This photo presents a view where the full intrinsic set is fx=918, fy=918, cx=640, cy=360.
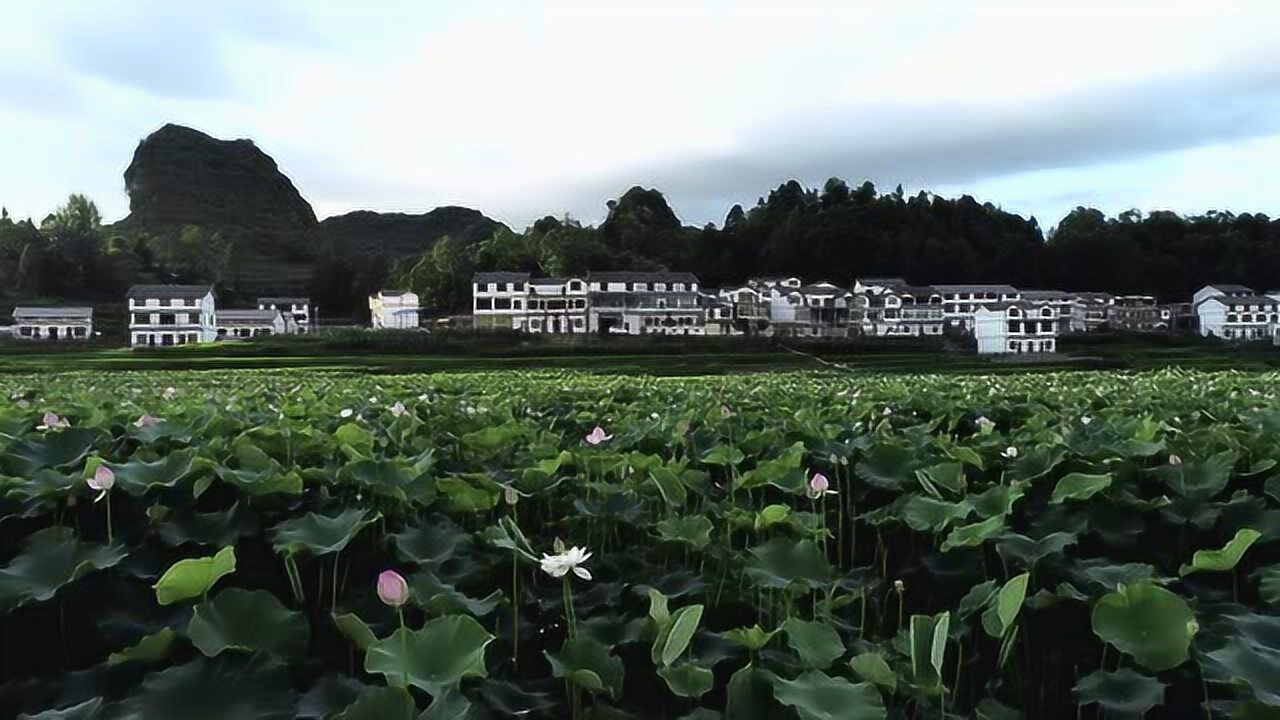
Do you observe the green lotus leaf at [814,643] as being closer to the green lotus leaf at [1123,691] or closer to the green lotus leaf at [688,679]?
the green lotus leaf at [688,679]

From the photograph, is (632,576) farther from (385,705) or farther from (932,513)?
(385,705)

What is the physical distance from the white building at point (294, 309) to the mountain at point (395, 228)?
163 feet

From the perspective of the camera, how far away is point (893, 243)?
8356cm

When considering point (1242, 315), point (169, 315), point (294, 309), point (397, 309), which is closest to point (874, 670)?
point (169, 315)

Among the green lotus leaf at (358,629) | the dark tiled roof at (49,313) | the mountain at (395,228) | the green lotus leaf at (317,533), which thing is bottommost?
the green lotus leaf at (358,629)

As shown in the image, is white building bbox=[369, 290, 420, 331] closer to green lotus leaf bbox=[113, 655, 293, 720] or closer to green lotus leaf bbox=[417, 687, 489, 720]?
green lotus leaf bbox=[113, 655, 293, 720]

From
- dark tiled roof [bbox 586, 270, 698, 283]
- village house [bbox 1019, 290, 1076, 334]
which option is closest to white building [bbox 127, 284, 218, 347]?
dark tiled roof [bbox 586, 270, 698, 283]

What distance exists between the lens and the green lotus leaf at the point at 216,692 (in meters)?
1.28

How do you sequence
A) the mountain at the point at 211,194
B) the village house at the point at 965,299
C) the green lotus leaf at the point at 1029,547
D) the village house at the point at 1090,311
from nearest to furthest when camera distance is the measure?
the green lotus leaf at the point at 1029,547
the village house at the point at 965,299
the village house at the point at 1090,311
the mountain at the point at 211,194

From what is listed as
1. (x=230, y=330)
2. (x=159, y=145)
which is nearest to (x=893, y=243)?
(x=230, y=330)

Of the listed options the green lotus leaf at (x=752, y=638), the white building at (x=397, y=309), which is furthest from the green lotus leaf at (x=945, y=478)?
the white building at (x=397, y=309)

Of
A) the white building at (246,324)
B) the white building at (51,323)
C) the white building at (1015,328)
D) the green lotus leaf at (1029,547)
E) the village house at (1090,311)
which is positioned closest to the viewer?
the green lotus leaf at (1029,547)

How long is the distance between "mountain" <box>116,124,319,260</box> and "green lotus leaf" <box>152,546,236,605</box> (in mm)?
116451

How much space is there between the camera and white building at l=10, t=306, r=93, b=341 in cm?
5819
